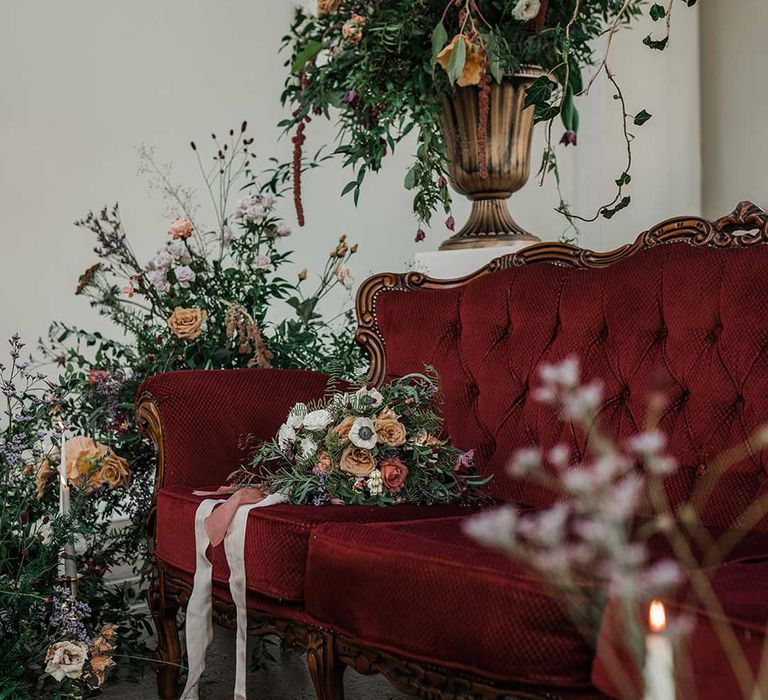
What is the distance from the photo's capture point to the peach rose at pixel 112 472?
8.23 ft

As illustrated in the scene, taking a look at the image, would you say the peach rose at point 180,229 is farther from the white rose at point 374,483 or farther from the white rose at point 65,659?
the white rose at point 65,659

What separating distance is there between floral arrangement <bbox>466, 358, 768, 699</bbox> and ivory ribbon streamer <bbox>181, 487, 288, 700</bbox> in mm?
529

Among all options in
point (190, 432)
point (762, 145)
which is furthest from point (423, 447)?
point (762, 145)

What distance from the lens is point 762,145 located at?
4223 mm

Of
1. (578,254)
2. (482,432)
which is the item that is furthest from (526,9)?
(482,432)

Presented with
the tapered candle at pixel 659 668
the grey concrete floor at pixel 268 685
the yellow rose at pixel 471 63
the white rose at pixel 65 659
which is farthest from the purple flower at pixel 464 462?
the tapered candle at pixel 659 668

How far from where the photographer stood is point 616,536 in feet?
1.43

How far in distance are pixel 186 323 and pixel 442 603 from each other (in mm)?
1439

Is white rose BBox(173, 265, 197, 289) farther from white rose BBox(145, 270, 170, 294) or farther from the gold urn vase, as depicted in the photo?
the gold urn vase

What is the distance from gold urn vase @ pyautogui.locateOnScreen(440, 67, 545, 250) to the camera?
261 cm

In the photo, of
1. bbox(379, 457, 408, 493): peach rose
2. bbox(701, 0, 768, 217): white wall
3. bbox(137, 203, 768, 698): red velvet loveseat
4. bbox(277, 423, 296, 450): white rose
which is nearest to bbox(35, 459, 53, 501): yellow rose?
bbox(137, 203, 768, 698): red velvet loveseat

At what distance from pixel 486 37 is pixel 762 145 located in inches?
89.9

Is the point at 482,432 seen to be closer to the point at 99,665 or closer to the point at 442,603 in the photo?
the point at 442,603

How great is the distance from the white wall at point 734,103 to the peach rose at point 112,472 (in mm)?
3044
